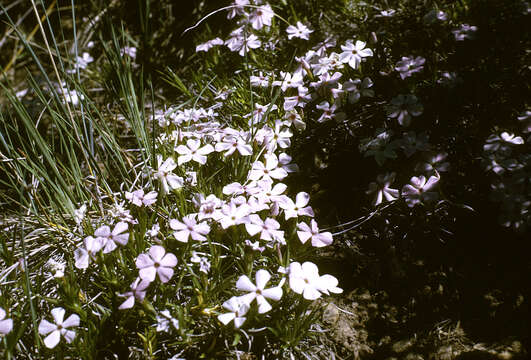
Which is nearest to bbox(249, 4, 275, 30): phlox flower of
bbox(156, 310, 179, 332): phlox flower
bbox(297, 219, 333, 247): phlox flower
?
bbox(297, 219, 333, 247): phlox flower

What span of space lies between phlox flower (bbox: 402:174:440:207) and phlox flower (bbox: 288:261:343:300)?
20.3 inches

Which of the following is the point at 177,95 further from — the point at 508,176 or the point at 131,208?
the point at 508,176

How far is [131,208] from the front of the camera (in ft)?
5.97

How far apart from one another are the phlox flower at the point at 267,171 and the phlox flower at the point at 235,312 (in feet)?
2.05

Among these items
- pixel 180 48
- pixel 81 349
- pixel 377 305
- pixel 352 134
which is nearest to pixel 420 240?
pixel 377 305

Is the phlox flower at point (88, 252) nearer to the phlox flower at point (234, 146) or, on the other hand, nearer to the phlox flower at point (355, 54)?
the phlox flower at point (234, 146)

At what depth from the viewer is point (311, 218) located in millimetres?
1959

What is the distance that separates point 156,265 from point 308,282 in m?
0.60

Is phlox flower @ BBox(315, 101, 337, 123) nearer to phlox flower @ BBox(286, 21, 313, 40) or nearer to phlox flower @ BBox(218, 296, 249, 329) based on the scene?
phlox flower @ BBox(286, 21, 313, 40)

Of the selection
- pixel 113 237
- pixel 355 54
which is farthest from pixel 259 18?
pixel 113 237

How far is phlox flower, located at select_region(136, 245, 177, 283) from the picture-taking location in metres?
1.45

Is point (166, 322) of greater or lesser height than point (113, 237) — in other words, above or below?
below

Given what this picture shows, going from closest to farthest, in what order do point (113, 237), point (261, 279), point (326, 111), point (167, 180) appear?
point (261, 279) < point (113, 237) < point (167, 180) < point (326, 111)

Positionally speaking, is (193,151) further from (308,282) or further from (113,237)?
(308,282)
